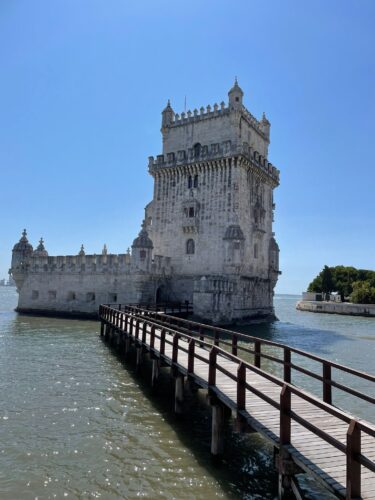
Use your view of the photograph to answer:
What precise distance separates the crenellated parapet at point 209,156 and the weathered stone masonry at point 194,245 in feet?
0.33

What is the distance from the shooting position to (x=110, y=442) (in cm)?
941

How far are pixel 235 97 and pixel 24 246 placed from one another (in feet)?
84.5

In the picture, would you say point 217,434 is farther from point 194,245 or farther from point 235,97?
point 235,97

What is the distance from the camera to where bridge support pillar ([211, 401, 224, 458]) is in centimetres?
874

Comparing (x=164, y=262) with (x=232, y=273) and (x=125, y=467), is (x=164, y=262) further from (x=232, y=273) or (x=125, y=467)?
(x=125, y=467)

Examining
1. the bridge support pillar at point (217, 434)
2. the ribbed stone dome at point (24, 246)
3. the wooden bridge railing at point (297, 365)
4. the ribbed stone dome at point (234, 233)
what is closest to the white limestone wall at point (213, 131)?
the ribbed stone dome at point (234, 233)

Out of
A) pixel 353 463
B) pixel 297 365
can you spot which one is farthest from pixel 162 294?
pixel 353 463

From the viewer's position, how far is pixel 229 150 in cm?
3638

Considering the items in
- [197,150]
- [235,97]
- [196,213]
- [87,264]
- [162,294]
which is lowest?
[162,294]

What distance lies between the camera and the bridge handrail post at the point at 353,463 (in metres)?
5.15

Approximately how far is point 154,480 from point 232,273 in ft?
90.6

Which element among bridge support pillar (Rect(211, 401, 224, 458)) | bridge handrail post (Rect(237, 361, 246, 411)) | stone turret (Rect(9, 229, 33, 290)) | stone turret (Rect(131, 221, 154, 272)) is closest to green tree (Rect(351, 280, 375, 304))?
stone turret (Rect(131, 221, 154, 272))

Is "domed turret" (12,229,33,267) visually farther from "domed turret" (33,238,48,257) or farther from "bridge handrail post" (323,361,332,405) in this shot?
"bridge handrail post" (323,361,332,405)

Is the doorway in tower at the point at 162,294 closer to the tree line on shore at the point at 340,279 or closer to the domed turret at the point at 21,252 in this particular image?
the domed turret at the point at 21,252
